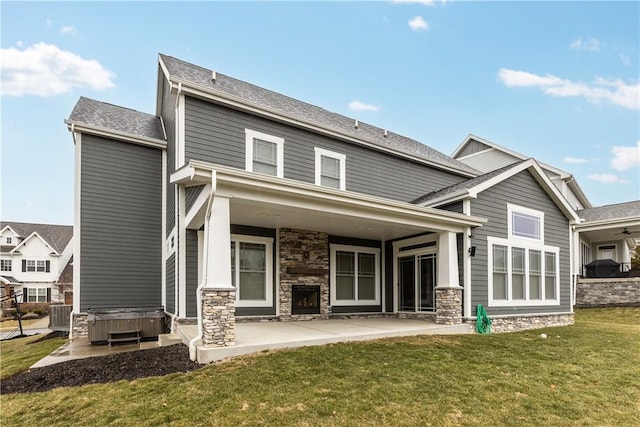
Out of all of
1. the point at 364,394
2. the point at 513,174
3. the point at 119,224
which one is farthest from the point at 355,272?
the point at 364,394

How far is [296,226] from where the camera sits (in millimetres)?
10836

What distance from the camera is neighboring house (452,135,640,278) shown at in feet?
60.2

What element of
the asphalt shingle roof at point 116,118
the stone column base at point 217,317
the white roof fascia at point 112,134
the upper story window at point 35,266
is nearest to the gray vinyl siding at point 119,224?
the white roof fascia at point 112,134

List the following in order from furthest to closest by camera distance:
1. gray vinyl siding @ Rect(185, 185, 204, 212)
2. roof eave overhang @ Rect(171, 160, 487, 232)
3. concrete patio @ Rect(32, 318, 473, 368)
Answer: gray vinyl siding @ Rect(185, 185, 204, 212) < roof eave overhang @ Rect(171, 160, 487, 232) < concrete patio @ Rect(32, 318, 473, 368)

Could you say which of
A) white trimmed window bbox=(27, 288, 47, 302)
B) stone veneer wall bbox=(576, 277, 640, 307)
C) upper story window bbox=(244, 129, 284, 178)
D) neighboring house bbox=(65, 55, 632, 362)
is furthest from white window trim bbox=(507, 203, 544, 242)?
white trimmed window bbox=(27, 288, 47, 302)

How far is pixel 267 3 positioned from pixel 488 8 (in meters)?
8.01

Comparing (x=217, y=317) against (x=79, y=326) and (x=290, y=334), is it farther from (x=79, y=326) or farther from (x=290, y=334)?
(x=79, y=326)

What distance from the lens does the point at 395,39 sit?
17.2 metres

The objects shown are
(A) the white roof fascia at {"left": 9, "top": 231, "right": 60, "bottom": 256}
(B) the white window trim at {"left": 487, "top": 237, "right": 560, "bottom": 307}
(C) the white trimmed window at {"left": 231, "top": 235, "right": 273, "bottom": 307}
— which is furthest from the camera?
(A) the white roof fascia at {"left": 9, "top": 231, "right": 60, "bottom": 256}

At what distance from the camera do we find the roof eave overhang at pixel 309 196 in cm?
666

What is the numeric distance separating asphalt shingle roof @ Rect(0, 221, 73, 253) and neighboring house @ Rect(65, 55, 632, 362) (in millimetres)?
27515

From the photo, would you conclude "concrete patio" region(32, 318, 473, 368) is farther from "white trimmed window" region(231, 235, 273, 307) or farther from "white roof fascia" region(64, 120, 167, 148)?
"white roof fascia" region(64, 120, 167, 148)

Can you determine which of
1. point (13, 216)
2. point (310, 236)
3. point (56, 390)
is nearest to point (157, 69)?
point (310, 236)

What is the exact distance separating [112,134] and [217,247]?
6978 millimetres
